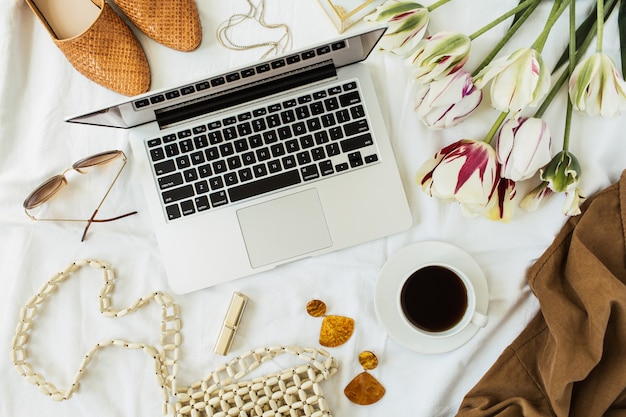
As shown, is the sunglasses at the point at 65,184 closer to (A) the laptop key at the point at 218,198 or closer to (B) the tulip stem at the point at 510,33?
(A) the laptop key at the point at 218,198

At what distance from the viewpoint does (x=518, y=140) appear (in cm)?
54

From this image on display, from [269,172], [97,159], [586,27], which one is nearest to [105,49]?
[97,159]

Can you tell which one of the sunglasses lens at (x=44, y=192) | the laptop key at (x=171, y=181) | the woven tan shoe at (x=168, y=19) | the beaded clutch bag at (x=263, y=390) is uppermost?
the woven tan shoe at (x=168, y=19)

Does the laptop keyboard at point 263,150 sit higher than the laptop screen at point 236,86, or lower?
lower

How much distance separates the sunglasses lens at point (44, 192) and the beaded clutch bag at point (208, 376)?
87 mm

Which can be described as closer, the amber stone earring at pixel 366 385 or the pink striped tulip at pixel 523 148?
the pink striped tulip at pixel 523 148

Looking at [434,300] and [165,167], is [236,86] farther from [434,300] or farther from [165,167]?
[434,300]

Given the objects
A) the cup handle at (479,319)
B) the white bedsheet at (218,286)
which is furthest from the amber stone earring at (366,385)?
the cup handle at (479,319)

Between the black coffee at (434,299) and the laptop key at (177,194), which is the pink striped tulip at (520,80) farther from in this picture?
the laptop key at (177,194)

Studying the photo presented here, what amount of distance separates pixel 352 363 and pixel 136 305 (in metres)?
0.28

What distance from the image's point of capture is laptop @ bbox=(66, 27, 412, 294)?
2.07 ft

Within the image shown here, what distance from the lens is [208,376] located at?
0.67 meters

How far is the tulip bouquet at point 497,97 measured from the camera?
0.50 m

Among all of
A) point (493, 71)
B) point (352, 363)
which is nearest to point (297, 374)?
point (352, 363)
